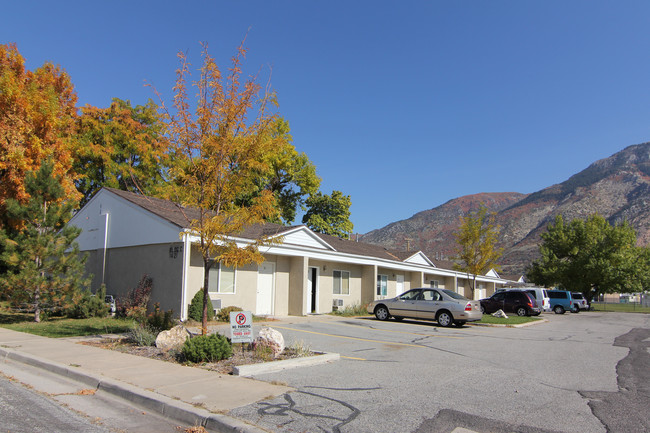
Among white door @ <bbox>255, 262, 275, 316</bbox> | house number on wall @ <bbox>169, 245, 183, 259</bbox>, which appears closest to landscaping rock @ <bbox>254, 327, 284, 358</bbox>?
house number on wall @ <bbox>169, 245, 183, 259</bbox>

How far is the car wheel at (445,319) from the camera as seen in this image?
60.8ft

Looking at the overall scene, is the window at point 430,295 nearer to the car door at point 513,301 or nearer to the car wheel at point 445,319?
the car wheel at point 445,319

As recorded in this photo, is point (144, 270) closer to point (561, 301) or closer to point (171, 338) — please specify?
point (171, 338)

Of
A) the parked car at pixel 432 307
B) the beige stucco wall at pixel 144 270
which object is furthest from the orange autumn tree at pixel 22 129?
the parked car at pixel 432 307

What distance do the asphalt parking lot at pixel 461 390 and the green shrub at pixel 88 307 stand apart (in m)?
8.43

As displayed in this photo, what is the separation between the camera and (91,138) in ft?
103

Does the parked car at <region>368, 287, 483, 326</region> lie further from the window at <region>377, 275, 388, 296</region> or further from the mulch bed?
the mulch bed

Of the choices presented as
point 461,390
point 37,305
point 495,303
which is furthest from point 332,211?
point 461,390

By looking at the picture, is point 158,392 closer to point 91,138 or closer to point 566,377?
point 566,377

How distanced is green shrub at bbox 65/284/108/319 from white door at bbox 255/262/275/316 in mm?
5866

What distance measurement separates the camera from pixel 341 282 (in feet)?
81.3

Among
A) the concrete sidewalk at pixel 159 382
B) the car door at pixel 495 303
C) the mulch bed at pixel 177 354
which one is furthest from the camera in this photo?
the car door at pixel 495 303

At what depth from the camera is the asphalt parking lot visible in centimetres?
559

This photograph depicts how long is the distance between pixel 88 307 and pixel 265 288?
6747mm
